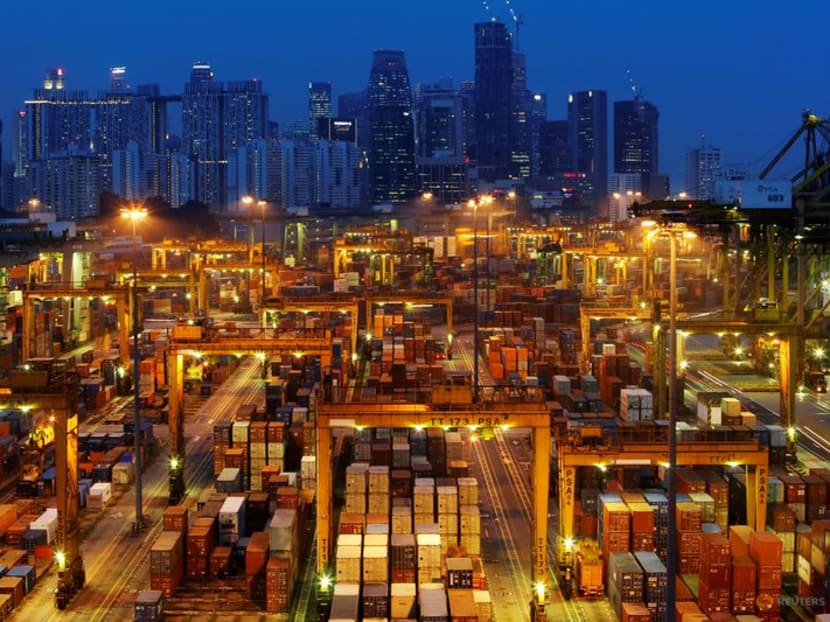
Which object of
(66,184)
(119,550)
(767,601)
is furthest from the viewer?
(66,184)

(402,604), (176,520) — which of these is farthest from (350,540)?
(176,520)

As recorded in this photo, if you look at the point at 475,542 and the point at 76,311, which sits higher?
the point at 76,311

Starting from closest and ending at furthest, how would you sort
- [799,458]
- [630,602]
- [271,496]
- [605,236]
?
[630,602] → [271,496] → [799,458] → [605,236]

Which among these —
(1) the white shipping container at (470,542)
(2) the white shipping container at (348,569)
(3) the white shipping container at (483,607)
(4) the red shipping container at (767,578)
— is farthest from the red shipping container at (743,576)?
(2) the white shipping container at (348,569)

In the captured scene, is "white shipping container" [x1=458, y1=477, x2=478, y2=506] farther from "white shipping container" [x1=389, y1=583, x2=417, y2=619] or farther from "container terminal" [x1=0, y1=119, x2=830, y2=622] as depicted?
"white shipping container" [x1=389, y1=583, x2=417, y2=619]

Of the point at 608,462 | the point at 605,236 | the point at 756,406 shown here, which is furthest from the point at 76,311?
the point at 605,236

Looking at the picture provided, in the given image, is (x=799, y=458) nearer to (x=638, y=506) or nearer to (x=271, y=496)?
(x=638, y=506)

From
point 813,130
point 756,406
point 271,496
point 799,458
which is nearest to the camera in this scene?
point 271,496

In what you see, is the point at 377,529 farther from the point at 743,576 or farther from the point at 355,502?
the point at 743,576
